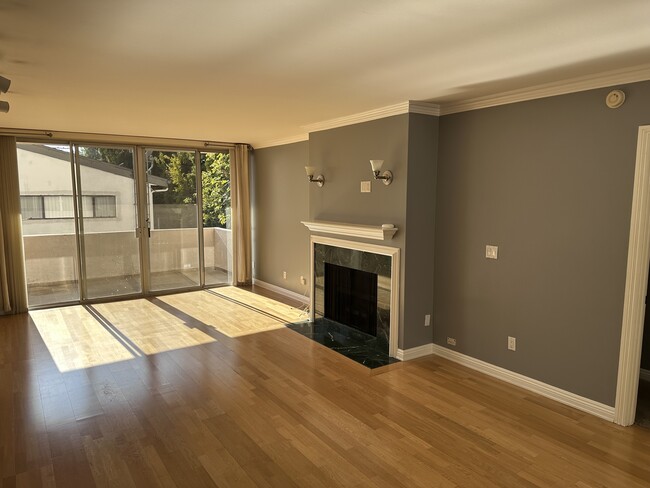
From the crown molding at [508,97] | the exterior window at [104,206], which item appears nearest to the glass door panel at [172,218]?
the exterior window at [104,206]

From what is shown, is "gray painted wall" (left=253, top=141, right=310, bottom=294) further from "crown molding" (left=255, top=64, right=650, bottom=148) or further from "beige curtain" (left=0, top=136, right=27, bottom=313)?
"beige curtain" (left=0, top=136, right=27, bottom=313)

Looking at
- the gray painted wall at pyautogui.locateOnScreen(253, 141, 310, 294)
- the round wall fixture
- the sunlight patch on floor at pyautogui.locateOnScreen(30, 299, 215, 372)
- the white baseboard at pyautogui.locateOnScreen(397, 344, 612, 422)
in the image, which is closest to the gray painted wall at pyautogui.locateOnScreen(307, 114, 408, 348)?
the white baseboard at pyautogui.locateOnScreen(397, 344, 612, 422)

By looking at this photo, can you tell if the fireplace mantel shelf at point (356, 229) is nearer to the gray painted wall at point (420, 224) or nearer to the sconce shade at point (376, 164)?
the gray painted wall at point (420, 224)

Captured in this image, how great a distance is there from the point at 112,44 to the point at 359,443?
9.42ft

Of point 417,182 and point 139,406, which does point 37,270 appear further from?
point 417,182

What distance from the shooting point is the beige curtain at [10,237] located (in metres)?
5.74

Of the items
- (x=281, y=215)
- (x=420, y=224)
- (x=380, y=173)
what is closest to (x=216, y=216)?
(x=281, y=215)

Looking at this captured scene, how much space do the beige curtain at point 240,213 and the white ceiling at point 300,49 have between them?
321cm

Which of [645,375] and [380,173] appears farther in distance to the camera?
[380,173]

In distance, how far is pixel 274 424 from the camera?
313 centimetres

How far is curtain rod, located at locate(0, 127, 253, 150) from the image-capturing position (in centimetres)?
577

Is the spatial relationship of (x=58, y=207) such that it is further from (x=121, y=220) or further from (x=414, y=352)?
(x=414, y=352)

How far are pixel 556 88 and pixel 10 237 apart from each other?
21.5 ft

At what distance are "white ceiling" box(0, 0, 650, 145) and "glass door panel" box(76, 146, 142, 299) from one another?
2.33m
